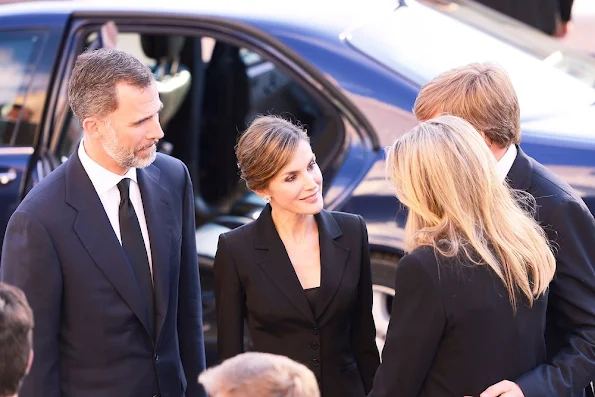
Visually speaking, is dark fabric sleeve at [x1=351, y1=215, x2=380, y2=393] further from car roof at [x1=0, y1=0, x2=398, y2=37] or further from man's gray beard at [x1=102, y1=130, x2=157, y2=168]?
car roof at [x1=0, y1=0, x2=398, y2=37]

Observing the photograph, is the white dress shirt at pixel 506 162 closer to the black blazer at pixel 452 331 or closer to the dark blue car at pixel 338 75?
the black blazer at pixel 452 331

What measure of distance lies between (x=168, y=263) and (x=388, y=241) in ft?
3.64

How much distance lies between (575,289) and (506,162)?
0.42 m

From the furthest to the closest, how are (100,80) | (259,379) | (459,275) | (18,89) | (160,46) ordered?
(160,46) < (18,89) < (100,80) < (459,275) < (259,379)

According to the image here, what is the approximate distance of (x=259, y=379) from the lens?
2.14m

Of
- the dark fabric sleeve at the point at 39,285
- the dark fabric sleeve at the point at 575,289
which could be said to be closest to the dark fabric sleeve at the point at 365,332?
the dark fabric sleeve at the point at 575,289

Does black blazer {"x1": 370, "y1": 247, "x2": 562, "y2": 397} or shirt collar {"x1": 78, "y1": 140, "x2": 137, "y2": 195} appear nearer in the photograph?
black blazer {"x1": 370, "y1": 247, "x2": 562, "y2": 397}

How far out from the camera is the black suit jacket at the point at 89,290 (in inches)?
121

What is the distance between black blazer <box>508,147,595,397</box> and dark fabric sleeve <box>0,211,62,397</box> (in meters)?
1.33

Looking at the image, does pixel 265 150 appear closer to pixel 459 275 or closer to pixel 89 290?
pixel 89 290

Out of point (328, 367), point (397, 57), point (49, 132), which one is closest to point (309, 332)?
point (328, 367)

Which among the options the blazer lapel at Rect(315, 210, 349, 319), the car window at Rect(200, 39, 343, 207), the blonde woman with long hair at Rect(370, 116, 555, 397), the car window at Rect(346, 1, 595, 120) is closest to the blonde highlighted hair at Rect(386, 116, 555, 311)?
the blonde woman with long hair at Rect(370, 116, 555, 397)

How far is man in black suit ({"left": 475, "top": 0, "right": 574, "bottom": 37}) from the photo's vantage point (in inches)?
308

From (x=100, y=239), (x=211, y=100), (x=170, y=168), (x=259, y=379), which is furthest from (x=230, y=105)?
(x=259, y=379)
